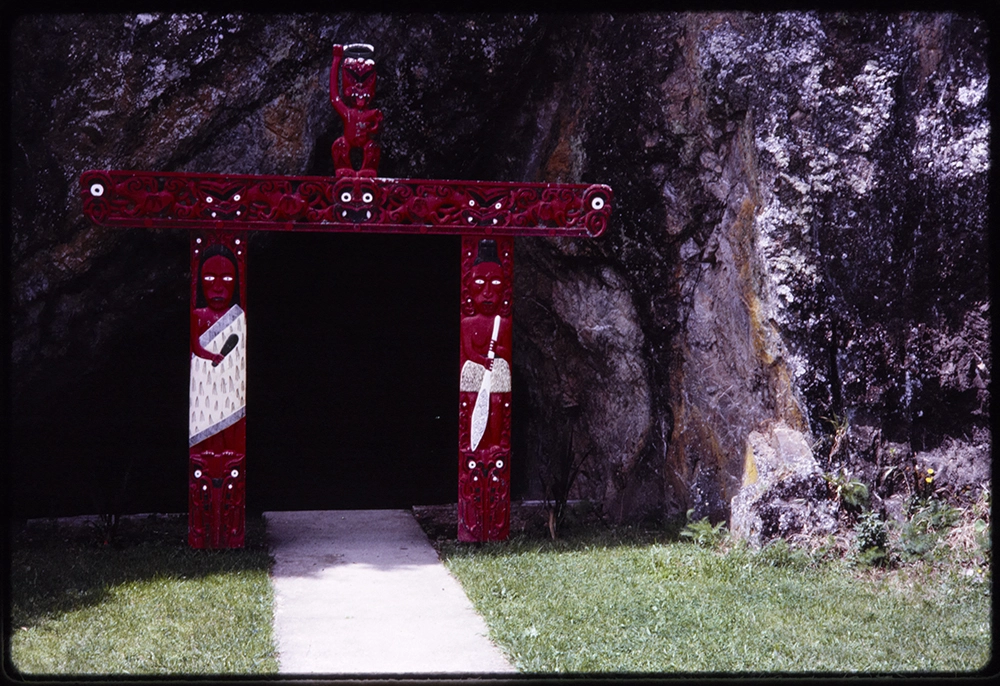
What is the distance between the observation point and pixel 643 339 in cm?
886

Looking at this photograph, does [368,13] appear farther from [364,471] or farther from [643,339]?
[364,471]

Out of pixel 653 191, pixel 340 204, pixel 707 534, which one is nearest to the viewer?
pixel 340 204

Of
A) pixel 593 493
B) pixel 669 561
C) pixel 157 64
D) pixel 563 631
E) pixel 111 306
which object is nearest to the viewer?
pixel 563 631

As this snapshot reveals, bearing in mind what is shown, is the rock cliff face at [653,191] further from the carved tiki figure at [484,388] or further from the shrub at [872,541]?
the carved tiki figure at [484,388]

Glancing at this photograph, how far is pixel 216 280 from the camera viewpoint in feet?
24.4

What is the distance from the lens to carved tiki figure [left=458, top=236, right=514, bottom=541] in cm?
781

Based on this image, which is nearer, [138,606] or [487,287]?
[138,606]

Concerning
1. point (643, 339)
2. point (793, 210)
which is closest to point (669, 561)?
point (643, 339)

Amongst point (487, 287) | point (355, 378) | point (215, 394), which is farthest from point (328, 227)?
point (355, 378)

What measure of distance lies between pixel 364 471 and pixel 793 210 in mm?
6131

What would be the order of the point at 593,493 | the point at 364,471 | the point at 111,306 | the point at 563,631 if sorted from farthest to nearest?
the point at 364,471, the point at 593,493, the point at 111,306, the point at 563,631

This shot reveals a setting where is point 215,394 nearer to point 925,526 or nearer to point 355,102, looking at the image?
point 355,102

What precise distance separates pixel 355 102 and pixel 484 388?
261cm

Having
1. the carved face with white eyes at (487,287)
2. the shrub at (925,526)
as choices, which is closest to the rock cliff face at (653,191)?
the shrub at (925,526)
